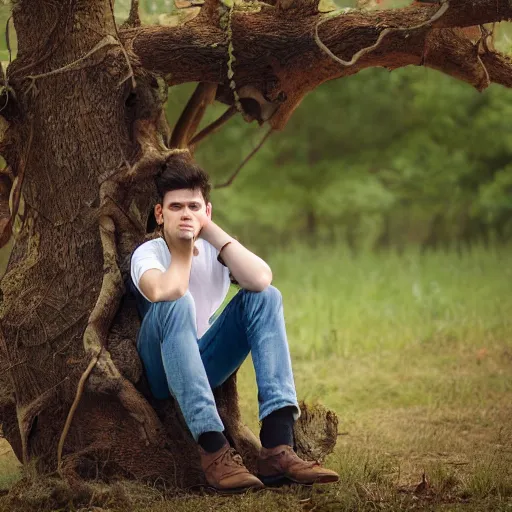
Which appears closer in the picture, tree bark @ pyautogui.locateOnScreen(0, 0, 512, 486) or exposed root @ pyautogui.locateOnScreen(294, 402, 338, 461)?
tree bark @ pyautogui.locateOnScreen(0, 0, 512, 486)

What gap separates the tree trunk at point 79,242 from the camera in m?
4.57

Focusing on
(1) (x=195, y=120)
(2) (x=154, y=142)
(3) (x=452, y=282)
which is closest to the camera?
(2) (x=154, y=142)

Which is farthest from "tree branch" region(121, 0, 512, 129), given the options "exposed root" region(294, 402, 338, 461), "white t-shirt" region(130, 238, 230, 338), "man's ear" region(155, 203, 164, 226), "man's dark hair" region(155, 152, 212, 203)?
"exposed root" region(294, 402, 338, 461)

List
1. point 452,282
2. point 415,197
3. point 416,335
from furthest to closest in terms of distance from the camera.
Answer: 1. point 415,197
2. point 452,282
3. point 416,335

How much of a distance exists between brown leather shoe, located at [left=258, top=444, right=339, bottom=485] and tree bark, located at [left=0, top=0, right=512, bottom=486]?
45 centimetres

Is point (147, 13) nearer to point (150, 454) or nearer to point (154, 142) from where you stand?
point (154, 142)

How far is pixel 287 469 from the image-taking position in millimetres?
4211

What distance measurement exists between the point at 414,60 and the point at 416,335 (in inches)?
175

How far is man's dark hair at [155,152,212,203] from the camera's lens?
4492 millimetres

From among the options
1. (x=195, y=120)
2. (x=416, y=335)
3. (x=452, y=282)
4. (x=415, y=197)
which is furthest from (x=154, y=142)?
(x=415, y=197)

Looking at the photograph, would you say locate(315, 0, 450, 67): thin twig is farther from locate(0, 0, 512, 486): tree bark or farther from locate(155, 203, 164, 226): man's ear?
locate(155, 203, 164, 226): man's ear

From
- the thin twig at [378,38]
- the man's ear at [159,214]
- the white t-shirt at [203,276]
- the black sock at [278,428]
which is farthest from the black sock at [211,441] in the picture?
the thin twig at [378,38]

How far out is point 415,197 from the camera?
15.1 metres

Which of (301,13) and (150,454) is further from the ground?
(301,13)
